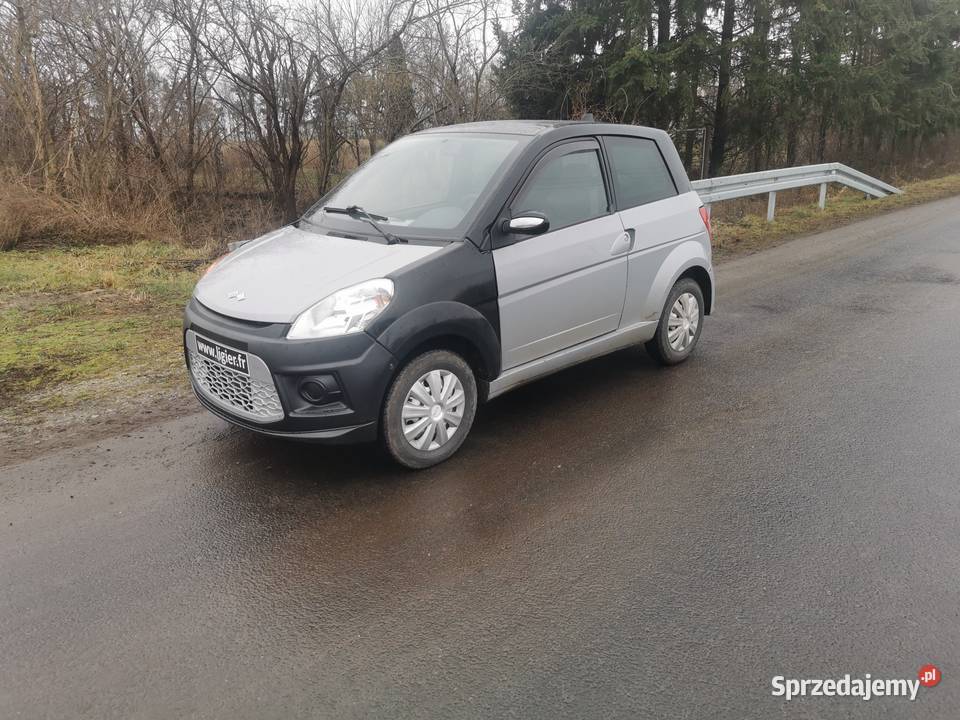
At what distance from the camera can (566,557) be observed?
3453 millimetres

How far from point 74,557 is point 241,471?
1.01 m

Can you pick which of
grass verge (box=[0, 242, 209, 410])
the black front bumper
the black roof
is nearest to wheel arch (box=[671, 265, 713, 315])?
the black roof

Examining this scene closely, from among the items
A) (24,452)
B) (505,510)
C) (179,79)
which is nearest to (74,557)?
(24,452)

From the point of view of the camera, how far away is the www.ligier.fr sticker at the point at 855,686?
8.63 ft

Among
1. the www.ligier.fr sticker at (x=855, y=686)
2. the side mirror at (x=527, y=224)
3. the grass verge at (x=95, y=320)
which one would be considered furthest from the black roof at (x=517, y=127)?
the www.ligier.fr sticker at (x=855, y=686)

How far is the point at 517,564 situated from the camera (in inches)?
134

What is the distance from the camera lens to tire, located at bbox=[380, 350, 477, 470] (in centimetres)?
407

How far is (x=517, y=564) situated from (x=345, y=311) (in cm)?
157

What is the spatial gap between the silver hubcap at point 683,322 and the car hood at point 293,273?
2.37 m

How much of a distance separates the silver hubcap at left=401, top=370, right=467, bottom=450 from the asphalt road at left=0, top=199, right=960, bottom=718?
0.66ft

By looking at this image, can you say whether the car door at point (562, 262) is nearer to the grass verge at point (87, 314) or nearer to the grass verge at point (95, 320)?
the grass verge at point (95, 320)

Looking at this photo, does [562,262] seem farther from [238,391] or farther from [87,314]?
[87,314]

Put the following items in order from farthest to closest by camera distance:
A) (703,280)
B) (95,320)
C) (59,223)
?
(59,223) < (95,320) < (703,280)

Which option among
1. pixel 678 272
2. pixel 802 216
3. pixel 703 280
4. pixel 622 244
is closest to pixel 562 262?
pixel 622 244
